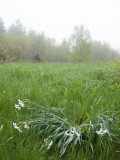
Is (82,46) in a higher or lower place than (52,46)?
lower

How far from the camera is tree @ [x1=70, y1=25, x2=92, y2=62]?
23562 mm

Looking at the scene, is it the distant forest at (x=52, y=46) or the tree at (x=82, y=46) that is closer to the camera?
the distant forest at (x=52, y=46)

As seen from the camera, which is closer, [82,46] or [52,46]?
[82,46]

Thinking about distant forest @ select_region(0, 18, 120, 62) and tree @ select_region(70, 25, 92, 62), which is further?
tree @ select_region(70, 25, 92, 62)

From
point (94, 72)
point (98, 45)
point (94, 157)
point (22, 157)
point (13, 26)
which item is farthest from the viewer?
point (98, 45)

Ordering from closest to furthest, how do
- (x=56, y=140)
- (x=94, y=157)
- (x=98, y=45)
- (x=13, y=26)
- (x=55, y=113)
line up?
(x=94, y=157)
(x=56, y=140)
(x=55, y=113)
(x=13, y=26)
(x=98, y=45)

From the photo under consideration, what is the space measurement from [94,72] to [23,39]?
23389mm

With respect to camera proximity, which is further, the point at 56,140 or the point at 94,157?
the point at 56,140

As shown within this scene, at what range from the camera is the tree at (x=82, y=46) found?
928 inches

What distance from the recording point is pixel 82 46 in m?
23.5

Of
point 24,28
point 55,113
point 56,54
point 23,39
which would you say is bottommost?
point 55,113

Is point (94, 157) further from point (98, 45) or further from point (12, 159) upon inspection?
point (98, 45)

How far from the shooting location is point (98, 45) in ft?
121

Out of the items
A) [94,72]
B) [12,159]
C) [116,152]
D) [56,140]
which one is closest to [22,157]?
[12,159]
